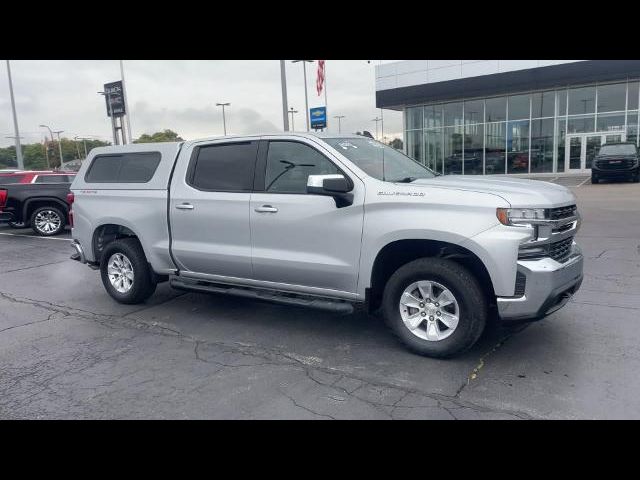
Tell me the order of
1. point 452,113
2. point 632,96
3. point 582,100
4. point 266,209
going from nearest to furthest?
point 266,209, point 632,96, point 582,100, point 452,113

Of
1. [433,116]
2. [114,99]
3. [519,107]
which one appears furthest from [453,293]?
[433,116]

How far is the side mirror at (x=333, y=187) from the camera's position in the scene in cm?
460

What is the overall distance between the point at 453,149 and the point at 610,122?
844 centimetres

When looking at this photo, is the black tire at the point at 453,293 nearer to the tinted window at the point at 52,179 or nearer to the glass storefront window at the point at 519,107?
the tinted window at the point at 52,179

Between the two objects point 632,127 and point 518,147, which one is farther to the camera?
point 518,147

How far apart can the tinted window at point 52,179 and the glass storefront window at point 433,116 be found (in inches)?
919

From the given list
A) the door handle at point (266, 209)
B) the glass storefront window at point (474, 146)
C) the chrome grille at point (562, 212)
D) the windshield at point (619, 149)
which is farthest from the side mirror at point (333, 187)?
the glass storefront window at point (474, 146)

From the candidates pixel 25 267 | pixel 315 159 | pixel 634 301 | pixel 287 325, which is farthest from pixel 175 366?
pixel 25 267

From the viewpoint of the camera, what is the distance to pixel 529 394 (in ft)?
12.5

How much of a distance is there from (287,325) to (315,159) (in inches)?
69.3

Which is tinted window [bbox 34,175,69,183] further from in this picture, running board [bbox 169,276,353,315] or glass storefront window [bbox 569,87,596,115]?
glass storefront window [bbox 569,87,596,115]

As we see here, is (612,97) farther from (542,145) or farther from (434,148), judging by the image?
(434,148)

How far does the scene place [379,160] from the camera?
5.21 meters
